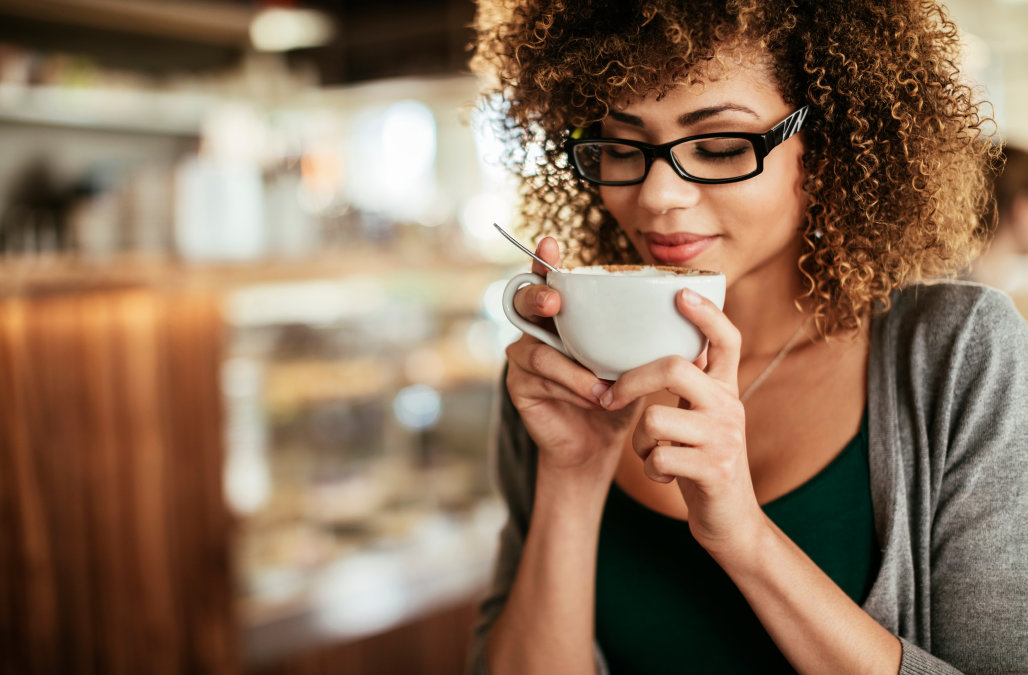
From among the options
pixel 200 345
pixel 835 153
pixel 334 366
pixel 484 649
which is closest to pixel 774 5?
pixel 835 153

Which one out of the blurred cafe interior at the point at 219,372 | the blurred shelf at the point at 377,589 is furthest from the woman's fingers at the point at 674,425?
the blurred shelf at the point at 377,589

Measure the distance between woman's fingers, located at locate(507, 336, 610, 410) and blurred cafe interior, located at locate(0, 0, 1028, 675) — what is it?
1.39 feet

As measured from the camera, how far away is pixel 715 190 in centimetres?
92

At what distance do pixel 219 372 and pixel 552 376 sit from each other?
1.73m

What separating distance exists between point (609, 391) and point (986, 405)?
1.42ft

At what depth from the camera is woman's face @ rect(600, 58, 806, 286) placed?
0.91 metres

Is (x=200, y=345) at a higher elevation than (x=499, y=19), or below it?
below

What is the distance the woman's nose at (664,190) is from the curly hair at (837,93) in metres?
0.09

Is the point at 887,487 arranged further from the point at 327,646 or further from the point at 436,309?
the point at 436,309

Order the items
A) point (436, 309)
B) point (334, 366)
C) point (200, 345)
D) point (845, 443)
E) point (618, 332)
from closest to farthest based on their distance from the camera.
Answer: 1. point (618, 332)
2. point (845, 443)
3. point (200, 345)
4. point (334, 366)
5. point (436, 309)

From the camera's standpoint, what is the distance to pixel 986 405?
0.89 metres

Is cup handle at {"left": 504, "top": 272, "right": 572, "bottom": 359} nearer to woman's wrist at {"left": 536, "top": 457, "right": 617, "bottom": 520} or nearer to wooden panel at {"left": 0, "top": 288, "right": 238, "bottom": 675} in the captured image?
woman's wrist at {"left": 536, "top": 457, "right": 617, "bottom": 520}

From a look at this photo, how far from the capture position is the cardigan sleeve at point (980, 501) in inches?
33.5

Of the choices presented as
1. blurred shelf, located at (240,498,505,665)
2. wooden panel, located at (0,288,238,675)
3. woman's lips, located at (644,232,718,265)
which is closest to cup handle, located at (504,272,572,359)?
woman's lips, located at (644,232,718,265)
